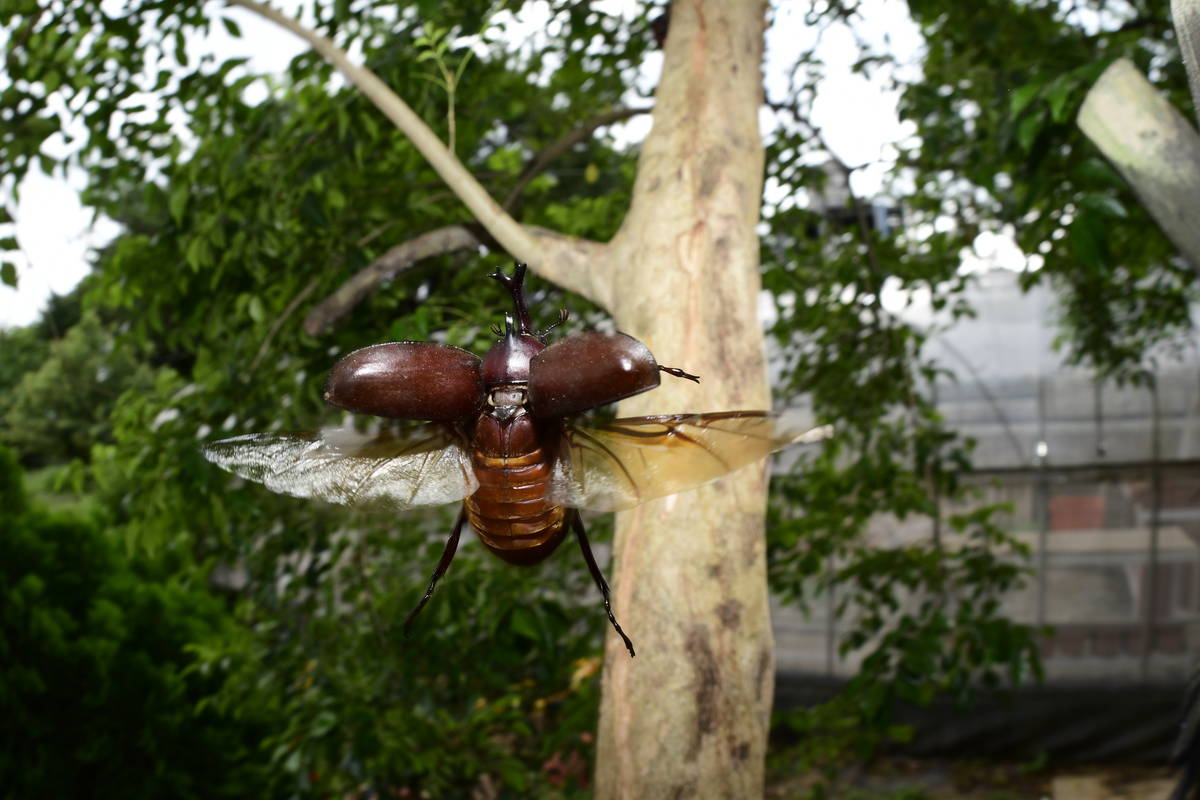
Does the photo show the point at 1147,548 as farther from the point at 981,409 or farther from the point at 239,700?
the point at 239,700

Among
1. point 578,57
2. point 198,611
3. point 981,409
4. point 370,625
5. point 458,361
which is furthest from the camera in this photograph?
point 981,409

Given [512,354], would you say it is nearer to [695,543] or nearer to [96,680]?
[695,543]

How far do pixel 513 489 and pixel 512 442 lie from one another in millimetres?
24

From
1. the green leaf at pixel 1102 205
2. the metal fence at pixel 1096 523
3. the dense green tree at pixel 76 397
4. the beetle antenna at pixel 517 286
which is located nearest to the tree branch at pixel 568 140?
the green leaf at pixel 1102 205

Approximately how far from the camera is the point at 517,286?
396 mm

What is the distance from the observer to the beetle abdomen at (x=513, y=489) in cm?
45

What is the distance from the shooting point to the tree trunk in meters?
1.11

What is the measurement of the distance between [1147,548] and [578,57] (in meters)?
6.54

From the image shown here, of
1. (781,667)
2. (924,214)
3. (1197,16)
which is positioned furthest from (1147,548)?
(1197,16)

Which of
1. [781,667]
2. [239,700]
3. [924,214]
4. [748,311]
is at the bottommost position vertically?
[781,667]

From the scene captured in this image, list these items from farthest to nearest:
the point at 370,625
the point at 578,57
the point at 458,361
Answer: the point at 370,625, the point at 578,57, the point at 458,361

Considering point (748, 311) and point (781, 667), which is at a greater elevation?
point (748, 311)

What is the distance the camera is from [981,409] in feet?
25.1

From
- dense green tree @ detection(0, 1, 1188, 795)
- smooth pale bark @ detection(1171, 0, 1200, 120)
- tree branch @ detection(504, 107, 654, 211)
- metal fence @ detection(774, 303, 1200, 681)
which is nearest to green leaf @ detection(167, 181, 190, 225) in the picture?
dense green tree @ detection(0, 1, 1188, 795)
